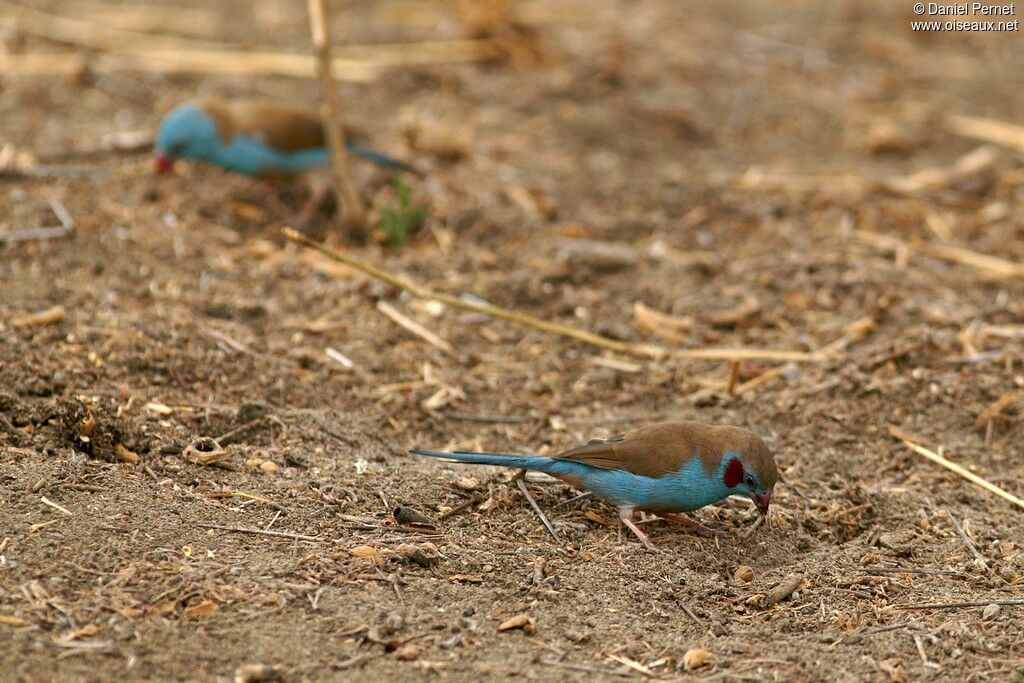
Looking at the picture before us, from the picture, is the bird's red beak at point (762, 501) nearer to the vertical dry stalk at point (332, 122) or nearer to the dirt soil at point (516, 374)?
the dirt soil at point (516, 374)

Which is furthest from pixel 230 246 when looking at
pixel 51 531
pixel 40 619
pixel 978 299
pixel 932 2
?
pixel 932 2

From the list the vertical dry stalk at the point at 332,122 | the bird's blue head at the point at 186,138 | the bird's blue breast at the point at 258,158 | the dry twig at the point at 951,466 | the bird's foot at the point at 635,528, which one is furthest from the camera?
the bird's blue breast at the point at 258,158

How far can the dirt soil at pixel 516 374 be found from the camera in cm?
356

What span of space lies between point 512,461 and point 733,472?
0.77 metres

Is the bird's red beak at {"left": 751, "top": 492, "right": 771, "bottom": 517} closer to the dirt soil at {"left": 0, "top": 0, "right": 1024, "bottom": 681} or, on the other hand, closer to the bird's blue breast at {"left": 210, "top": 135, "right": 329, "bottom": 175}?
the dirt soil at {"left": 0, "top": 0, "right": 1024, "bottom": 681}

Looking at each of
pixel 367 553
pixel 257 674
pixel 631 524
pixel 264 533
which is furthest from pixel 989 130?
pixel 257 674

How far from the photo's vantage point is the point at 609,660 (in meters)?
3.49

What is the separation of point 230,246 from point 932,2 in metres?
7.35

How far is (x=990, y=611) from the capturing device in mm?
3814

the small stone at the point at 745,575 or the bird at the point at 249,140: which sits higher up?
the bird at the point at 249,140

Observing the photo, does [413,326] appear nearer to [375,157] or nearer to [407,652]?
[375,157]

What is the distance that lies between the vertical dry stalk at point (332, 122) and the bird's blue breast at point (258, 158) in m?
0.38

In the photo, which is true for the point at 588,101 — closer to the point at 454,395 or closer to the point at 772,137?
the point at 772,137

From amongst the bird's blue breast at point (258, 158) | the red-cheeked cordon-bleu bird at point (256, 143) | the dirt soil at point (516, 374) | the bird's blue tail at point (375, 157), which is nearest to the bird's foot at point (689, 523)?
the dirt soil at point (516, 374)
